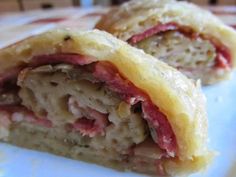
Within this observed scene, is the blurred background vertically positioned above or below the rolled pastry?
below

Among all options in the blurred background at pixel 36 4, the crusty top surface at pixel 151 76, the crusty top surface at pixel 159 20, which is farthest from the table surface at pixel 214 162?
the blurred background at pixel 36 4

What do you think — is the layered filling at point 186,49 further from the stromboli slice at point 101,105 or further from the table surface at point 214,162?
the stromboli slice at point 101,105

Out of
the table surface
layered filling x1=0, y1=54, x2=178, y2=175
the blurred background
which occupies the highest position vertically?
layered filling x1=0, y1=54, x2=178, y2=175

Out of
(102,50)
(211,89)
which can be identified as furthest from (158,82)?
(211,89)

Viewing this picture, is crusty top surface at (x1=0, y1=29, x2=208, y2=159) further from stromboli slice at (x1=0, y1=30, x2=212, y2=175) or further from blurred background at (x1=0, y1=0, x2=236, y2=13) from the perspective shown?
blurred background at (x1=0, y1=0, x2=236, y2=13)

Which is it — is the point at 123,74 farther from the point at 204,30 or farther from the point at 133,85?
the point at 204,30

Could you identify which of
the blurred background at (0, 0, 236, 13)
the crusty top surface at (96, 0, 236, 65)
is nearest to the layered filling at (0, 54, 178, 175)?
the crusty top surface at (96, 0, 236, 65)

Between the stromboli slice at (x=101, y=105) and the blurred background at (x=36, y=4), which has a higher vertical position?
→ the stromboli slice at (x=101, y=105)
